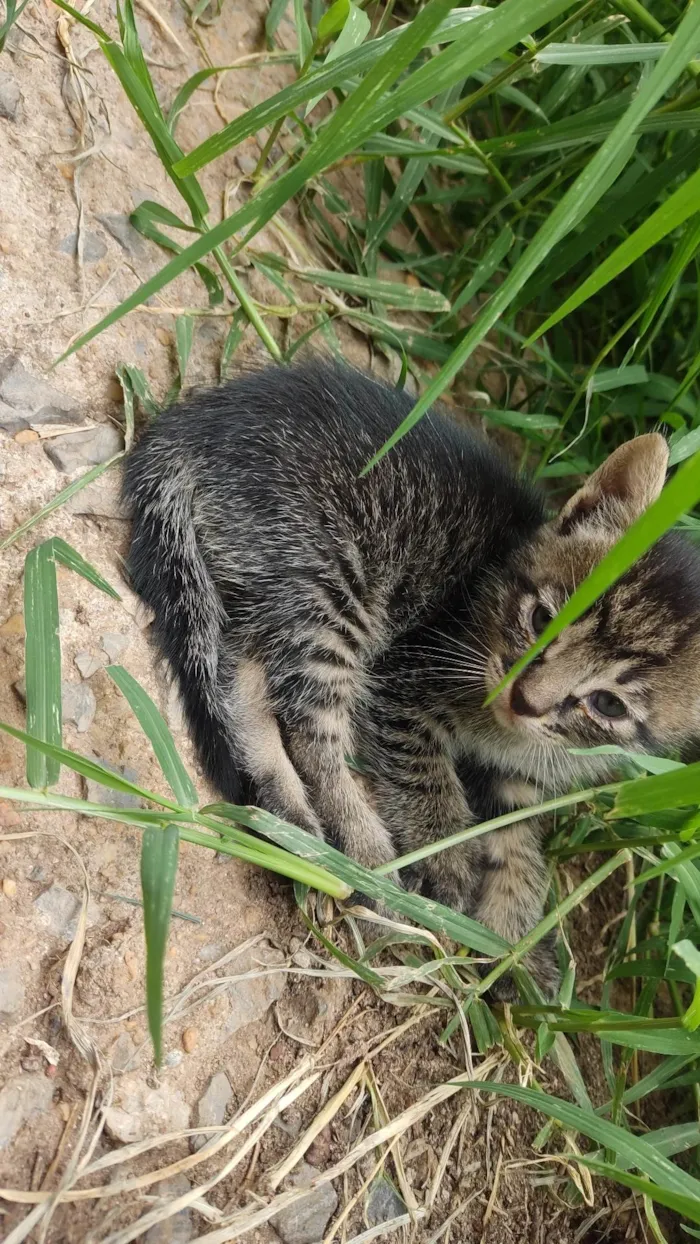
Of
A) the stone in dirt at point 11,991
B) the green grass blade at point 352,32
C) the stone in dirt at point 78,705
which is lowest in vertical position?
the stone in dirt at point 11,991

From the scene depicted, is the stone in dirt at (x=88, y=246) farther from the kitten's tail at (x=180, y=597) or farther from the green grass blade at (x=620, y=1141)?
the green grass blade at (x=620, y=1141)

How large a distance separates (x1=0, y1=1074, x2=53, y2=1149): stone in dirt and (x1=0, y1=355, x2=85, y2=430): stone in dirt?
1.08m

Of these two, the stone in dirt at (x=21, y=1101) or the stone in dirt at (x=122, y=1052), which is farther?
the stone in dirt at (x=122, y=1052)

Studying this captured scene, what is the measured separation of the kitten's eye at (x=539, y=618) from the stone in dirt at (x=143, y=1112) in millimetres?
1140

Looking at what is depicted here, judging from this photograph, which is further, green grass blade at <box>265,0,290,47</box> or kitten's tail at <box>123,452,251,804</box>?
green grass blade at <box>265,0,290,47</box>

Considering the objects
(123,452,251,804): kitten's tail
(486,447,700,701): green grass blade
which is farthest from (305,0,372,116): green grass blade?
(486,447,700,701): green grass blade

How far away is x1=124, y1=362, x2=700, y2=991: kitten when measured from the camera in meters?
1.72

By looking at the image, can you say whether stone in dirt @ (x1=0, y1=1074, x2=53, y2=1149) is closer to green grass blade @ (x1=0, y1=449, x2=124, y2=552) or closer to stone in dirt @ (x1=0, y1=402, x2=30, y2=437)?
green grass blade @ (x1=0, y1=449, x2=124, y2=552)

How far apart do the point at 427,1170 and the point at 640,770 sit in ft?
2.76

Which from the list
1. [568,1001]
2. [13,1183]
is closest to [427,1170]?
[568,1001]

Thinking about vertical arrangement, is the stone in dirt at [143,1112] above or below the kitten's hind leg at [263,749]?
below

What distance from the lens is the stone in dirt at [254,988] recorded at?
57.8 inches

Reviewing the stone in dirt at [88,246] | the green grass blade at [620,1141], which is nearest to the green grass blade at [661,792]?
the green grass blade at [620,1141]

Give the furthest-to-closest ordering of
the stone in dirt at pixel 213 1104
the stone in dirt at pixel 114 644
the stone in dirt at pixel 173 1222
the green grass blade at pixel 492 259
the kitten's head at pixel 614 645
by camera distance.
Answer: the green grass blade at pixel 492 259 < the kitten's head at pixel 614 645 < the stone in dirt at pixel 114 644 < the stone in dirt at pixel 213 1104 < the stone in dirt at pixel 173 1222
